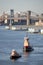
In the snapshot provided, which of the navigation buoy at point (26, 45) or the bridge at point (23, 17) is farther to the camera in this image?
the bridge at point (23, 17)

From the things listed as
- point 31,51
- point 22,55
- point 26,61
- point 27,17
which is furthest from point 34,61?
point 27,17

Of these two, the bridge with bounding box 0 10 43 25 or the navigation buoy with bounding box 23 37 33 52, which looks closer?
the navigation buoy with bounding box 23 37 33 52

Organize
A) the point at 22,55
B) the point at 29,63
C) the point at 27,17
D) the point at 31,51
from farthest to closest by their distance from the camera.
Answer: the point at 27,17
the point at 31,51
the point at 22,55
the point at 29,63

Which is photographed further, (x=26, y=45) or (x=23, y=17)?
(x=23, y=17)

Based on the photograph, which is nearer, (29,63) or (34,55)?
(29,63)

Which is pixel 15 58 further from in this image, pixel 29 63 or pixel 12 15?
pixel 12 15

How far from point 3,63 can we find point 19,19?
89508 mm

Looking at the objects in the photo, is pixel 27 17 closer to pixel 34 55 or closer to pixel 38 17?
pixel 38 17

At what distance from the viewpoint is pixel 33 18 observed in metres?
119

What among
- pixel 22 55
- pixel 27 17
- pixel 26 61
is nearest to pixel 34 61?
pixel 26 61

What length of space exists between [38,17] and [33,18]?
1431 millimetres

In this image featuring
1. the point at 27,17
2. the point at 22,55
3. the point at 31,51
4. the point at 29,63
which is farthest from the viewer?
the point at 27,17

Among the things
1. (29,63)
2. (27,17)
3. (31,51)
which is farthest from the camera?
(27,17)

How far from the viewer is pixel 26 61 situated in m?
27.6
